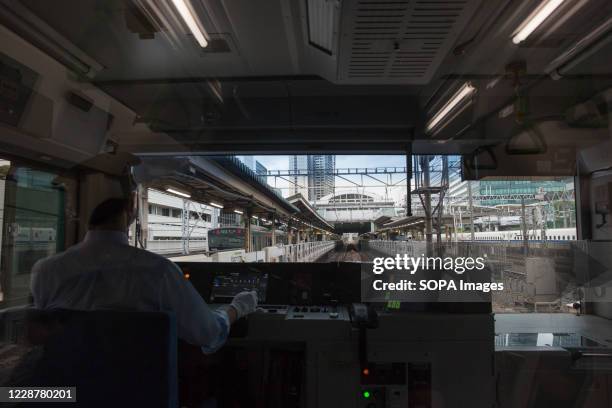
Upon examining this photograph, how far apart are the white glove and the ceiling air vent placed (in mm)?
1452

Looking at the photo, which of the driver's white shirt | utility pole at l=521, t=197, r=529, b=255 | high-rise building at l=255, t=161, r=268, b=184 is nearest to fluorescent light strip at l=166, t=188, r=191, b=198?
high-rise building at l=255, t=161, r=268, b=184

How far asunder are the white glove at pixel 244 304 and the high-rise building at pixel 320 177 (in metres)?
0.87

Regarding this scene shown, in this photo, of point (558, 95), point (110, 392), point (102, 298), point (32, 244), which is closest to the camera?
point (110, 392)

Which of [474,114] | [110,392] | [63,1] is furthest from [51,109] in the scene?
[474,114]

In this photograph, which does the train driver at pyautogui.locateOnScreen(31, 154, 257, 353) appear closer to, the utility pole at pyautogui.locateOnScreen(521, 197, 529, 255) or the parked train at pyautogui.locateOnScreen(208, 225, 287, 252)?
the parked train at pyautogui.locateOnScreen(208, 225, 287, 252)

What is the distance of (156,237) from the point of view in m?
2.59

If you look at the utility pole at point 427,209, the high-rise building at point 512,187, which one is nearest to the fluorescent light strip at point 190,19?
the utility pole at point 427,209

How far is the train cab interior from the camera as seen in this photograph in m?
1.63

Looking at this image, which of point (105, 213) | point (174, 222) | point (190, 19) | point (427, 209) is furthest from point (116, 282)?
point (427, 209)

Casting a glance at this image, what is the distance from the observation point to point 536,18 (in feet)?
5.77

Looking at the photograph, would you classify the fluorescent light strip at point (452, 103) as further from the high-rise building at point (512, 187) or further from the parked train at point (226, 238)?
the parked train at point (226, 238)

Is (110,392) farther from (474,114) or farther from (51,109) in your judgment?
(474,114)

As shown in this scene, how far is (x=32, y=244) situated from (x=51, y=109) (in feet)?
3.04

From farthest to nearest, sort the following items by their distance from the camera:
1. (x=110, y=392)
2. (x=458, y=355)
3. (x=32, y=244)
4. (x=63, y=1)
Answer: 1. (x=32, y=244)
2. (x=458, y=355)
3. (x=63, y=1)
4. (x=110, y=392)
